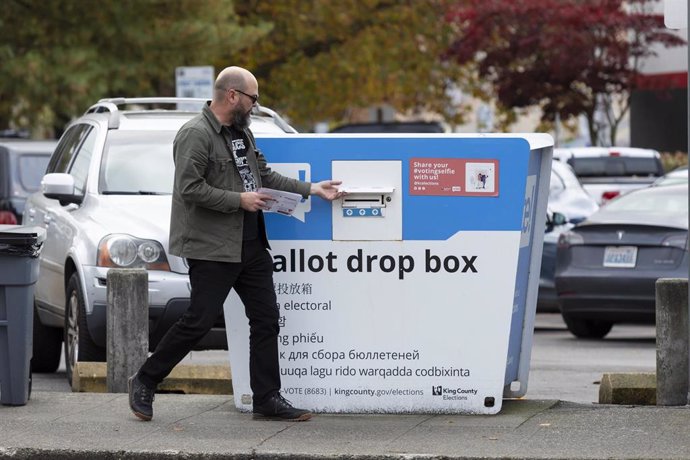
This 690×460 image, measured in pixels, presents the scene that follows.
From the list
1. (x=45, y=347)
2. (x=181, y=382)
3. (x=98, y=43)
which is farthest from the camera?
(x=98, y=43)

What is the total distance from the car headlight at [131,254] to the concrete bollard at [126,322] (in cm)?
88

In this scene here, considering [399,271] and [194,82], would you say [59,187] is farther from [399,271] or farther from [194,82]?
[194,82]

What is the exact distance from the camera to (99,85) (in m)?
25.6

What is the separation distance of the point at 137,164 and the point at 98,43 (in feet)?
51.7

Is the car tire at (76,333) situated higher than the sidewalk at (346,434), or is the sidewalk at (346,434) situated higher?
the car tire at (76,333)

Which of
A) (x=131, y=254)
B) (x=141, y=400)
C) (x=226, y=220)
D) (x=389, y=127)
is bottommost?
(x=141, y=400)

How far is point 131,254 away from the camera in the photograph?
10.4 meters

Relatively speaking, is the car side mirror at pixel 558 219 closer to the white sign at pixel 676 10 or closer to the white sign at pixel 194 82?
the white sign at pixel 194 82

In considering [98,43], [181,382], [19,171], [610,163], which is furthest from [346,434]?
[98,43]

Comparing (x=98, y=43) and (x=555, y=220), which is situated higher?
(x=98, y=43)

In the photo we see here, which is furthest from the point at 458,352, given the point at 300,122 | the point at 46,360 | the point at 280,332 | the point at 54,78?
the point at 300,122

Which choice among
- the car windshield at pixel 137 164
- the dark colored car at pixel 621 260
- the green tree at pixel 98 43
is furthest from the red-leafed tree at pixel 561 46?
the car windshield at pixel 137 164

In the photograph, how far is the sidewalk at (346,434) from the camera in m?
7.51

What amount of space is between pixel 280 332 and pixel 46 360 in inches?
163
